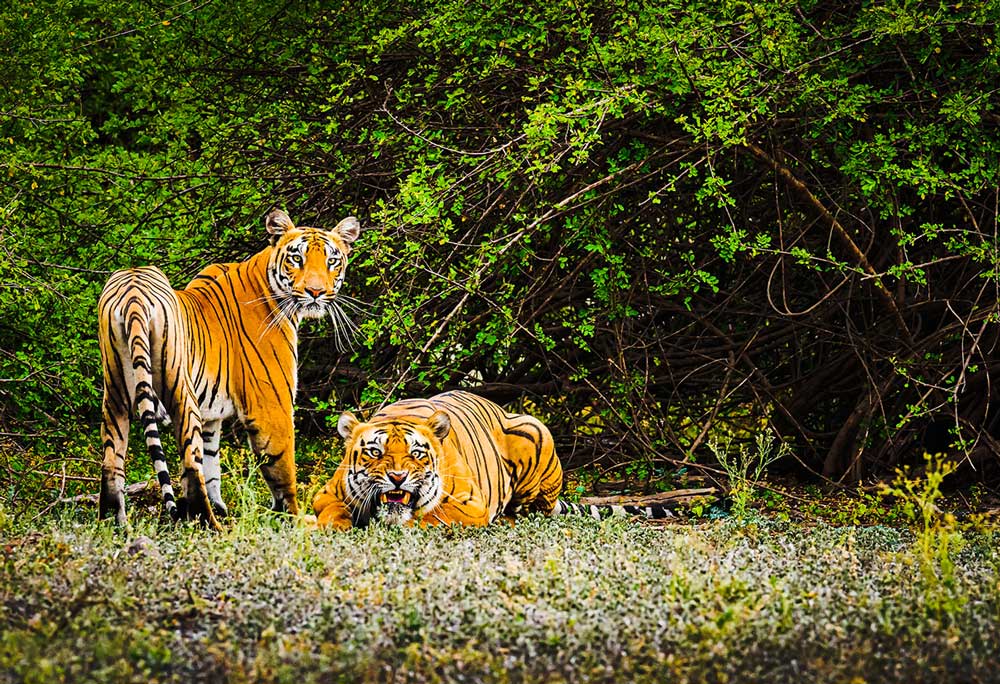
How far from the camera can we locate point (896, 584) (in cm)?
568

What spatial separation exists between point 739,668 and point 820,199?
17.4 ft

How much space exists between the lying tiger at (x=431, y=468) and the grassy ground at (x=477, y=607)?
0.84 ft

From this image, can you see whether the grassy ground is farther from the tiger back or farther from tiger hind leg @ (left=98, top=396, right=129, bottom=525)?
the tiger back

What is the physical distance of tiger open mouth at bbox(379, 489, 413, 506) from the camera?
690 cm

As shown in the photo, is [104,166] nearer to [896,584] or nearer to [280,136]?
[280,136]

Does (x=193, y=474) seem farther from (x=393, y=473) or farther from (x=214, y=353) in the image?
(x=393, y=473)

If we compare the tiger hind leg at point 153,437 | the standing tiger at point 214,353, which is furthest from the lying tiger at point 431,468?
the tiger hind leg at point 153,437

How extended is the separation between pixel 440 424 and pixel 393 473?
0.41m

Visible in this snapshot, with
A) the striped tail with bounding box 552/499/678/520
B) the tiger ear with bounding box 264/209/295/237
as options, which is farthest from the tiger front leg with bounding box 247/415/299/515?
the striped tail with bounding box 552/499/678/520

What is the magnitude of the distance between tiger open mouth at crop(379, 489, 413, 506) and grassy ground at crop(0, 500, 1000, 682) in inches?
10.1

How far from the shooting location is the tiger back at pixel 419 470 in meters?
6.88

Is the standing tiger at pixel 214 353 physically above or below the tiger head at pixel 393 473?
above

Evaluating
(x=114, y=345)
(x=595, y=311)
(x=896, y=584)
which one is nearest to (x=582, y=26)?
(x=595, y=311)

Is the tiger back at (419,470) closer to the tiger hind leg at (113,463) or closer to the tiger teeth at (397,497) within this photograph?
the tiger teeth at (397,497)
